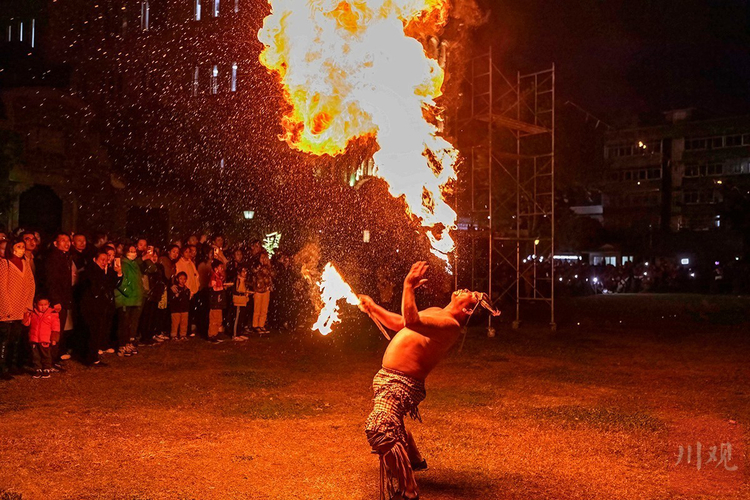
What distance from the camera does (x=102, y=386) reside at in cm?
831

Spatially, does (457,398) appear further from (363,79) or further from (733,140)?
(733,140)

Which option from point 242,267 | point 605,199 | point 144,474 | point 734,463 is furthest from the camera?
point 605,199

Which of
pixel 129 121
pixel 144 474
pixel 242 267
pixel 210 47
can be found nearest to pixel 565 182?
pixel 210 47

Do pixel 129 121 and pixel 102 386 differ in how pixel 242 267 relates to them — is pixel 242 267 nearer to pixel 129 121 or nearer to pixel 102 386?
pixel 102 386

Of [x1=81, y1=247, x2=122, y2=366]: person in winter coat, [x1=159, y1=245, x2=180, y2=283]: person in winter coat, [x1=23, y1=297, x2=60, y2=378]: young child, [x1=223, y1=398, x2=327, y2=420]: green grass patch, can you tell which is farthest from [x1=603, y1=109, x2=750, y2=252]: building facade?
[x1=23, y1=297, x2=60, y2=378]: young child

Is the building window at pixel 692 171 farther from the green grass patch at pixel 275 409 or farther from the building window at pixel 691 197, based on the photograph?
the green grass patch at pixel 275 409

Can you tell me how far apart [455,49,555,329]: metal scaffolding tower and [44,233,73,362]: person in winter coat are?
24.0 feet

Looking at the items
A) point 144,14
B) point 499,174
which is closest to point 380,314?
point 499,174

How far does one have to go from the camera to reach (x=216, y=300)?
40.3 ft

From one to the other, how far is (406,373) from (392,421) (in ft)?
1.11

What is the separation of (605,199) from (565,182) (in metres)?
36.7

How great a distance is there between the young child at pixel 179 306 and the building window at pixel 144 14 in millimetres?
14918

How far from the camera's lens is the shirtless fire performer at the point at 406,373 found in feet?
14.4

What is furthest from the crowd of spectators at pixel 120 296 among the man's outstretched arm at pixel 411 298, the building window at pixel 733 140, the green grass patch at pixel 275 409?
the building window at pixel 733 140
